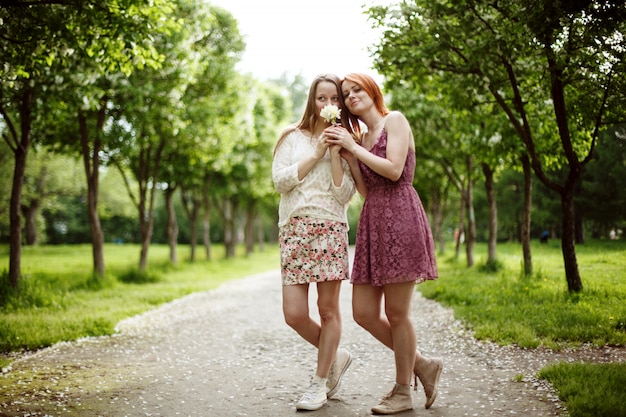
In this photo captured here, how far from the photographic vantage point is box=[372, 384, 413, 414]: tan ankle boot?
427 cm

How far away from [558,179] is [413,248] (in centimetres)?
847

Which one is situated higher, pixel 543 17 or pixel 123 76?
pixel 123 76

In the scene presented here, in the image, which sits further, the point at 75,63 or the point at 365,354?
the point at 75,63

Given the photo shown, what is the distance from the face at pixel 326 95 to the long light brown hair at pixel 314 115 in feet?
0.07

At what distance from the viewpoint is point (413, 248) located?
14.0 feet

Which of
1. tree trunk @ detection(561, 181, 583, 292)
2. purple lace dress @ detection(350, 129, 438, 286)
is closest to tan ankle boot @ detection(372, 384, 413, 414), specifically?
purple lace dress @ detection(350, 129, 438, 286)

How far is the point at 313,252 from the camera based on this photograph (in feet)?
14.7

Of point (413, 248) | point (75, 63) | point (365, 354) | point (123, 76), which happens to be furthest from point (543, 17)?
point (123, 76)

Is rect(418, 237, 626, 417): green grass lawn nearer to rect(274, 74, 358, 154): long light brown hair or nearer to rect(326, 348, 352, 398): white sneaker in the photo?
rect(326, 348, 352, 398): white sneaker

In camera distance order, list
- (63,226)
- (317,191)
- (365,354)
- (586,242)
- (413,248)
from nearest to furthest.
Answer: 1. (413,248)
2. (317,191)
3. (365,354)
4. (586,242)
5. (63,226)

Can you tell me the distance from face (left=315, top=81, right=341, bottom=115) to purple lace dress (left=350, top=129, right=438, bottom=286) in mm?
499

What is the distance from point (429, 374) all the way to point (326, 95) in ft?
7.74

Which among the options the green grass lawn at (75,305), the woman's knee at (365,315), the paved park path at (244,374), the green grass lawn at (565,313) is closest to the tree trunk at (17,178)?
the green grass lawn at (75,305)

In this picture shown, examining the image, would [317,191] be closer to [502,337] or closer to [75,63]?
[502,337]
